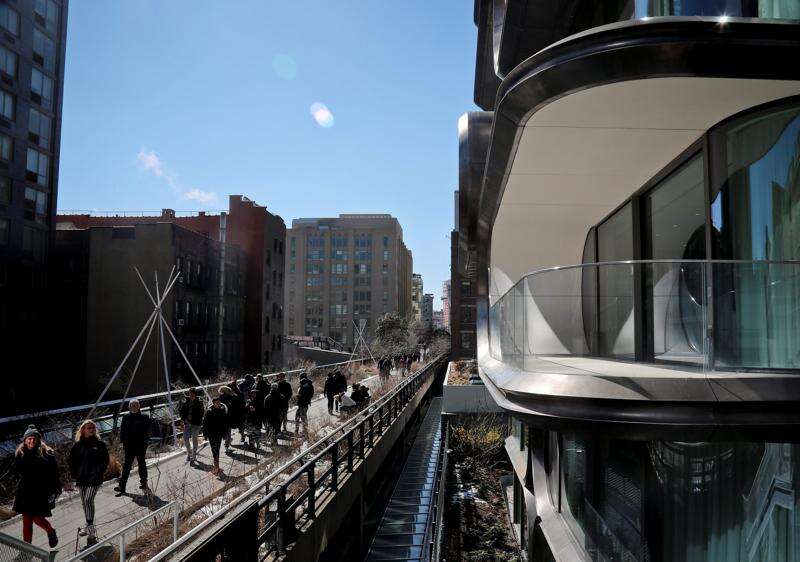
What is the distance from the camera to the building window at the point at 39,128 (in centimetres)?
3884

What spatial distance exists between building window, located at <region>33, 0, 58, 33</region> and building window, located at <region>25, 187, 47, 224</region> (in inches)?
429

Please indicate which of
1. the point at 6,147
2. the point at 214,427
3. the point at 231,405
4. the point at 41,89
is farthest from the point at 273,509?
the point at 41,89

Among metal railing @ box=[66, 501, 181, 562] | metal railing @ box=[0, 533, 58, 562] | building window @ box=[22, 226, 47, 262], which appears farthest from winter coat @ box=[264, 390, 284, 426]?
building window @ box=[22, 226, 47, 262]

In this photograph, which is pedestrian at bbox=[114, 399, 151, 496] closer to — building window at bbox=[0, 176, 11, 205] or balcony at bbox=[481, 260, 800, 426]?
balcony at bbox=[481, 260, 800, 426]

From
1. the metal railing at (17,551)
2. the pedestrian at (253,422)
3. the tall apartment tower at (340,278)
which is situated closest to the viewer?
the metal railing at (17,551)

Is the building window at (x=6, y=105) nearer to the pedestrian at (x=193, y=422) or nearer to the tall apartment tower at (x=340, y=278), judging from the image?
the pedestrian at (x=193, y=422)

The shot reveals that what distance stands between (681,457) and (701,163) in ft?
13.3

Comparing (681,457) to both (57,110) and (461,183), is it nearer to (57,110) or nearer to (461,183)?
(461,183)

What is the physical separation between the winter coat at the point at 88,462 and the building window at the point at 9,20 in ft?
123

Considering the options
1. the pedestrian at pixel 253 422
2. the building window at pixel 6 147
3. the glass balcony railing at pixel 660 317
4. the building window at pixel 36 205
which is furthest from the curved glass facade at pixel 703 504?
the building window at pixel 36 205

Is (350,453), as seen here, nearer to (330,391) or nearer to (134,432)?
(134,432)

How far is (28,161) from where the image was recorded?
38.5 metres

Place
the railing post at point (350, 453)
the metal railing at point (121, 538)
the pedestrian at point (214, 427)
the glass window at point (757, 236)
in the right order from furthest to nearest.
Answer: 1. the railing post at point (350, 453)
2. the pedestrian at point (214, 427)
3. the metal railing at point (121, 538)
4. the glass window at point (757, 236)

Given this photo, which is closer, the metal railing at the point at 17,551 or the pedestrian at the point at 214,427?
the metal railing at the point at 17,551
